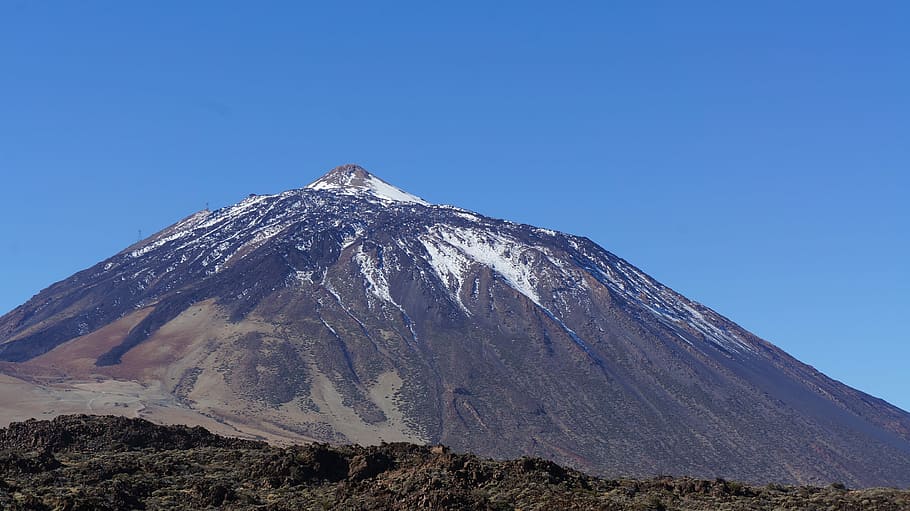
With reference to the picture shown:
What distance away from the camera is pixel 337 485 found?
38750 millimetres

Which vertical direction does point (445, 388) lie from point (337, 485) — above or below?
above

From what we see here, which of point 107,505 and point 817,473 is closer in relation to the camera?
point 107,505

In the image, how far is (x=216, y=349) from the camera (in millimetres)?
176625

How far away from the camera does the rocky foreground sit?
35.0m

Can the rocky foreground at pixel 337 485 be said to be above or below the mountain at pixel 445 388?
below

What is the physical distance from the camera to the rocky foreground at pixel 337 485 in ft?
115

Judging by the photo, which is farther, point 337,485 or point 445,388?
point 445,388

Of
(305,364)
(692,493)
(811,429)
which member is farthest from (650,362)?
(692,493)

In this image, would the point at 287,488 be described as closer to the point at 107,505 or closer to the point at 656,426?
the point at 107,505

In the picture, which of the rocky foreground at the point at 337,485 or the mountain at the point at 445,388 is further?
the mountain at the point at 445,388

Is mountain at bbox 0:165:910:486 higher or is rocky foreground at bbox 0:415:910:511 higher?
mountain at bbox 0:165:910:486

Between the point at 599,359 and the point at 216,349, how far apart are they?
2333 inches

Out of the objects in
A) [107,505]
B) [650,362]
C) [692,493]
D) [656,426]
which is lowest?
[107,505]

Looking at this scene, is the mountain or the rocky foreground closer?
the rocky foreground
